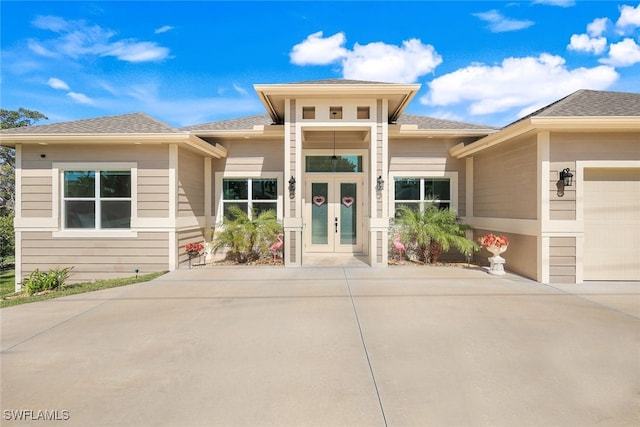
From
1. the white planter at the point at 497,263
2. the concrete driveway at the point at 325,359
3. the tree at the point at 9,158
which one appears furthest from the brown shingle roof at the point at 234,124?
the tree at the point at 9,158

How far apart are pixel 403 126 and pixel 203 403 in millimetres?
8100

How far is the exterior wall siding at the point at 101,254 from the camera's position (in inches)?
297

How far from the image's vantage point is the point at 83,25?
9172 mm

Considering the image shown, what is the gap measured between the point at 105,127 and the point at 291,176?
4.79 meters

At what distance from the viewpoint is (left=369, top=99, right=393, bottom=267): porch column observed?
7.60 m

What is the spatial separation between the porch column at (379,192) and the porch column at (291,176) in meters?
1.77

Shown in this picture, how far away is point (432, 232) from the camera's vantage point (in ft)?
26.0

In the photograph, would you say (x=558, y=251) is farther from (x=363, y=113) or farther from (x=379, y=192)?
(x=363, y=113)

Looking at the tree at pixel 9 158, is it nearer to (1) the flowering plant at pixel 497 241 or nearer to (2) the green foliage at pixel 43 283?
(2) the green foliage at pixel 43 283

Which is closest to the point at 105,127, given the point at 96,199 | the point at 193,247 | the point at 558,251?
the point at 96,199

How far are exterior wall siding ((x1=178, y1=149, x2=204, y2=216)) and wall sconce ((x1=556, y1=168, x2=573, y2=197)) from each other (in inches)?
329

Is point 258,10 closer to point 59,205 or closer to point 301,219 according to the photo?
point 301,219

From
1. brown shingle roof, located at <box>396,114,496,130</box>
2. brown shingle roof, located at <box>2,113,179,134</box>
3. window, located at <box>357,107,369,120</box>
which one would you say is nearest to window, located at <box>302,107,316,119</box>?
window, located at <box>357,107,369,120</box>

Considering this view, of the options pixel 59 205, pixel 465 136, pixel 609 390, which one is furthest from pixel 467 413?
pixel 59 205
